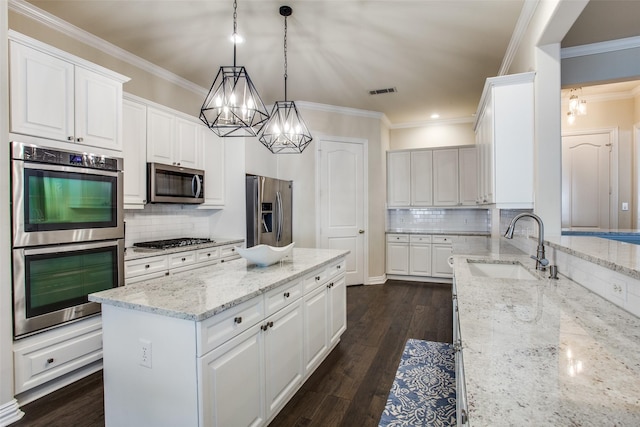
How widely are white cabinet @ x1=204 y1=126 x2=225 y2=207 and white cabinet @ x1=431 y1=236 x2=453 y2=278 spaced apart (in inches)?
138

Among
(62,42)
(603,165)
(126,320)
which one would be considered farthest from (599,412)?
(603,165)

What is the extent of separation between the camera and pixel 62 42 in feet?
9.01

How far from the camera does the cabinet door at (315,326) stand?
2.24 meters

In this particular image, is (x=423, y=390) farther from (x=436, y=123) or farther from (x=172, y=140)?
(x=436, y=123)

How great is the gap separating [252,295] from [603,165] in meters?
5.48

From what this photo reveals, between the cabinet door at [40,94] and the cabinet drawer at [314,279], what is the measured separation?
204 cm

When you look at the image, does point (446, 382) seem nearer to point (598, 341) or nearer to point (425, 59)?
point (598, 341)

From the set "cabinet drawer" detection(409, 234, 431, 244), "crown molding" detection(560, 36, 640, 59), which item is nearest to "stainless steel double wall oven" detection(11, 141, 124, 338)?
"crown molding" detection(560, 36, 640, 59)

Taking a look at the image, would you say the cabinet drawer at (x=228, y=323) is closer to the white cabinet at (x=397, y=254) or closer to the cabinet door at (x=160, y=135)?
the cabinet door at (x=160, y=135)

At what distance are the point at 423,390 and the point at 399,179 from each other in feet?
13.1

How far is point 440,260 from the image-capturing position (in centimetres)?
531

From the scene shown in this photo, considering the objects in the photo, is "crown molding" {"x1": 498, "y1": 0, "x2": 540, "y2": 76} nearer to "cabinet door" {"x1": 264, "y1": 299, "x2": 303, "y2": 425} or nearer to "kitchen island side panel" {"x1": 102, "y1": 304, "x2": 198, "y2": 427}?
"cabinet door" {"x1": 264, "y1": 299, "x2": 303, "y2": 425}

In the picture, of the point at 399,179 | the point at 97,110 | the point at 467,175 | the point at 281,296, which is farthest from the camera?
the point at 399,179

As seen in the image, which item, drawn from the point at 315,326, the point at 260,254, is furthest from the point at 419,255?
the point at 260,254
